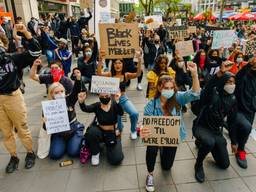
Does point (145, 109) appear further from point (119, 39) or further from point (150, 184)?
point (119, 39)

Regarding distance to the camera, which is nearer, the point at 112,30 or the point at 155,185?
the point at 155,185

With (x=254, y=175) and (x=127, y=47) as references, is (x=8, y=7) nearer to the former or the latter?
(x=127, y=47)

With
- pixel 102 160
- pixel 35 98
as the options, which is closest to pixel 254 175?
pixel 102 160

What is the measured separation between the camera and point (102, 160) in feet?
13.4

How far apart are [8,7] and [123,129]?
11.4 metres

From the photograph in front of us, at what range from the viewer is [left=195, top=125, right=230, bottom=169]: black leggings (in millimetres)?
3522

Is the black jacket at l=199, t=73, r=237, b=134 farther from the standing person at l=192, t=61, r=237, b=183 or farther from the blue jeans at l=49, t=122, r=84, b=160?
the blue jeans at l=49, t=122, r=84, b=160

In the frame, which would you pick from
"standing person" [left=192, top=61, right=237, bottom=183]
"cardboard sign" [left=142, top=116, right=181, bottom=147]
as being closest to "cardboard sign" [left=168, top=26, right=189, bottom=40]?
"standing person" [left=192, top=61, right=237, bottom=183]

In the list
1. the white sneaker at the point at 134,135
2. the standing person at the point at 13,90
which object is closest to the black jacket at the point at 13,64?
the standing person at the point at 13,90

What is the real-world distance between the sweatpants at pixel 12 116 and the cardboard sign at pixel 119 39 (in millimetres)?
1840

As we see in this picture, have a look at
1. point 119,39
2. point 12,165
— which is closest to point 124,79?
point 119,39

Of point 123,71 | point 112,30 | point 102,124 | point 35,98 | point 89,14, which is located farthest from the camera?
point 89,14

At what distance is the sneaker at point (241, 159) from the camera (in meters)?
3.79

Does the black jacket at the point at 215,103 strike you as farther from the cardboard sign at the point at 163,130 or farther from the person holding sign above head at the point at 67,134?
the person holding sign above head at the point at 67,134
